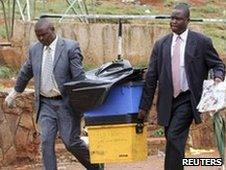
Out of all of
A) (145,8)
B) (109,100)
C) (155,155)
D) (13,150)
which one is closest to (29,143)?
(13,150)

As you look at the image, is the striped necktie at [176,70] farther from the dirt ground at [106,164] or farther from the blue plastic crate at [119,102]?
the dirt ground at [106,164]

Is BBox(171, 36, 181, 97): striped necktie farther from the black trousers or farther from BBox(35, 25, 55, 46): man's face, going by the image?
BBox(35, 25, 55, 46): man's face

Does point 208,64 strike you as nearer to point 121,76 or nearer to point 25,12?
point 121,76

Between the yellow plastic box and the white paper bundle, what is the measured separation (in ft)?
3.12

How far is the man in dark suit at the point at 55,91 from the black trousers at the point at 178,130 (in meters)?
1.03

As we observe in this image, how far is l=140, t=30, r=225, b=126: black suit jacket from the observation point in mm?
7203

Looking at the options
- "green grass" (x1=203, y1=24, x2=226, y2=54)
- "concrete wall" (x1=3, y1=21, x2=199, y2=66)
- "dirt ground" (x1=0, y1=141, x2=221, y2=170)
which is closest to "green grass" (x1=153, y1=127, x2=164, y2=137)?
"dirt ground" (x1=0, y1=141, x2=221, y2=170)

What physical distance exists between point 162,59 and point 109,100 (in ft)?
2.22

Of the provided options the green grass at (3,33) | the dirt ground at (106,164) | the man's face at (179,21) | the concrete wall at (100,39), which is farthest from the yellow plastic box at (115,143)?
the green grass at (3,33)

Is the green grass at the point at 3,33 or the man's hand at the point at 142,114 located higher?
the man's hand at the point at 142,114

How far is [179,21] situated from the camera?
723 cm

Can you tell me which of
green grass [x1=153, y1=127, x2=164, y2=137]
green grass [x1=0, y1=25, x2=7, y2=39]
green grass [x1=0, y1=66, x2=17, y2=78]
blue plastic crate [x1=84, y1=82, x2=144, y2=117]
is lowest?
green grass [x1=153, y1=127, x2=164, y2=137]

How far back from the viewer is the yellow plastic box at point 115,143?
282 inches

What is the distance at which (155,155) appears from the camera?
10.3m
